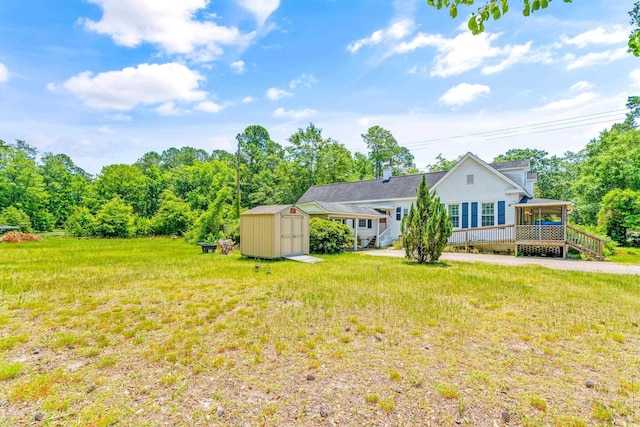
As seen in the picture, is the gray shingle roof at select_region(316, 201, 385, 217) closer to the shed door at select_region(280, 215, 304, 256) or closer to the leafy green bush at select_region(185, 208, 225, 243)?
the shed door at select_region(280, 215, 304, 256)

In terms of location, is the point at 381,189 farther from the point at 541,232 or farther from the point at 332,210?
the point at 541,232

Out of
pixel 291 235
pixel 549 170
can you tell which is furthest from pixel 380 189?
pixel 549 170

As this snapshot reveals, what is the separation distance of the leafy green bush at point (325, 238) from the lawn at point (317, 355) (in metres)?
8.00

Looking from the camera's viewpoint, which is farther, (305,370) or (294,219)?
(294,219)

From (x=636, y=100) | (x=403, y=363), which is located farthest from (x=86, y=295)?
(x=636, y=100)

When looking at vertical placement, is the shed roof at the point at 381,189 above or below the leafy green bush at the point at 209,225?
above

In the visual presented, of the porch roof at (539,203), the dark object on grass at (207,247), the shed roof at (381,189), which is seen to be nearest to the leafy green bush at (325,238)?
the dark object on grass at (207,247)

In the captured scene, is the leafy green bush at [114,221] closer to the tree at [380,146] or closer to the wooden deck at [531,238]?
the wooden deck at [531,238]

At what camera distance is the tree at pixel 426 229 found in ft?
38.6

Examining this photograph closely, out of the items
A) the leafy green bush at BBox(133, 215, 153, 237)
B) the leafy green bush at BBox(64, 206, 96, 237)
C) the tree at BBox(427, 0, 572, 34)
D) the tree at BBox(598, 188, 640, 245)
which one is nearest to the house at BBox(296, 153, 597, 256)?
the tree at BBox(598, 188, 640, 245)

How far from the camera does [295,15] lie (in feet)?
29.9

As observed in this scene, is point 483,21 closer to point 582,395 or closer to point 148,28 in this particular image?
point 582,395

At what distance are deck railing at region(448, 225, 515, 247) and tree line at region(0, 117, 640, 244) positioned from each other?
10.4 meters

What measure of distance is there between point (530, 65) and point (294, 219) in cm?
1248
